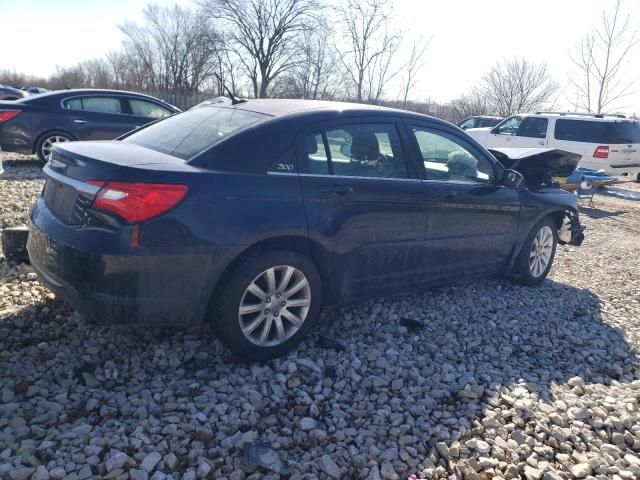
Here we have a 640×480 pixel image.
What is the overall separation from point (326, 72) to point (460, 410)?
30102 millimetres

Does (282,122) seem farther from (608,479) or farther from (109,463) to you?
(608,479)

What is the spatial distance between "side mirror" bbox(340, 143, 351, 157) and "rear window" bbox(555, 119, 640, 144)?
12.2 meters

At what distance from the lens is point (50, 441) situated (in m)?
2.49

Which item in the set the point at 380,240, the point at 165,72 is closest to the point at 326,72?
the point at 165,72

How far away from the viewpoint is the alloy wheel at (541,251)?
526cm

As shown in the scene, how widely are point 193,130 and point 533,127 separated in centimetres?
1336

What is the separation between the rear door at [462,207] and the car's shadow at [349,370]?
512mm

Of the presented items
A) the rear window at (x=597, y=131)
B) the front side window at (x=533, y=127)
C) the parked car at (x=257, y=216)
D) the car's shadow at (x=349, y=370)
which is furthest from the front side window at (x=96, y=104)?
the rear window at (x=597, y=131)

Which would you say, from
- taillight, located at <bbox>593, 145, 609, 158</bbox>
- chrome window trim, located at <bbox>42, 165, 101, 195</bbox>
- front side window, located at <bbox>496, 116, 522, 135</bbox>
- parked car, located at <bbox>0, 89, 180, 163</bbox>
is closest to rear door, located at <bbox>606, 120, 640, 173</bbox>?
taillight, located at <bbox>593, 145, 609, 158</bbox>

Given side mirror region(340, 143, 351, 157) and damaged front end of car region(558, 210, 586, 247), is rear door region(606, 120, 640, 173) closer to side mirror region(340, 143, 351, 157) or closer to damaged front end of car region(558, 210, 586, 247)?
damaged front end of car region(558, 210, 586, 247)

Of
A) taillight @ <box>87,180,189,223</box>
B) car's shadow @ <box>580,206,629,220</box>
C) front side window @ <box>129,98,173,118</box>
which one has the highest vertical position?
front side window @ <box>129,98,173,118</box>

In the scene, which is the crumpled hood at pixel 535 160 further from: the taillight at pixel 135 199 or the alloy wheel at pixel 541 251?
the taillight at pixel 135 199

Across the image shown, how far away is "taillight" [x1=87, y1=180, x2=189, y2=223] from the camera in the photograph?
2791 mm

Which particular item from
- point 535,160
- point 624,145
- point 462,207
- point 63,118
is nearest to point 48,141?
point 63,118
